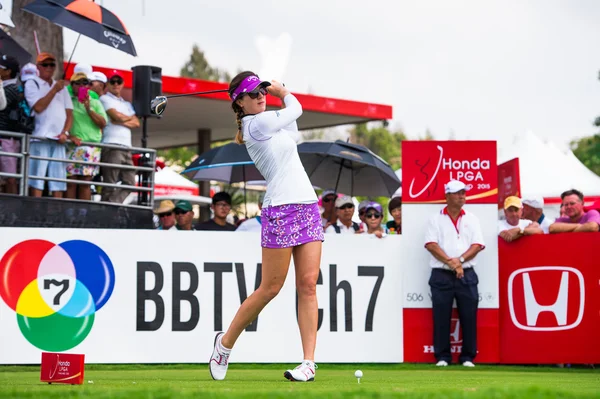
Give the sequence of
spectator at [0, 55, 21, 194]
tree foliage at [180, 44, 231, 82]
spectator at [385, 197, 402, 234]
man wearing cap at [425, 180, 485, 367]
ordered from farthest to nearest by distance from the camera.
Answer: tree foliage at [180, 44, 231, 82], spectator at [385, 197, 402, 234], spectator at [0, 55, 21, 194], man wearing cap at [425, 180, 485, 367]

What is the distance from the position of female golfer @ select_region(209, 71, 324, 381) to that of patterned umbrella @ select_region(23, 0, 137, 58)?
19.2 ft

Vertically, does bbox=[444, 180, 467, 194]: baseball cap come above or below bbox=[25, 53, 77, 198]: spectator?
below

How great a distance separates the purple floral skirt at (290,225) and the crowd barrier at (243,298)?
368 centimetres

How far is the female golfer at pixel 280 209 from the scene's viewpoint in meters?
7.12

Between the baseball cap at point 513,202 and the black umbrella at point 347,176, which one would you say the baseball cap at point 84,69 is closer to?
the black umbrella at point 347,176

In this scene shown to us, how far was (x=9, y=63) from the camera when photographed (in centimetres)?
1179

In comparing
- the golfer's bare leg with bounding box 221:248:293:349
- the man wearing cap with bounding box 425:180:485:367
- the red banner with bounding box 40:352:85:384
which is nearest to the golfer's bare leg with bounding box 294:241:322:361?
the golfer's bare leg with bounding box 221:248:293:349

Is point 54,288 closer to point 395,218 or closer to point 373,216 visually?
point 373,216

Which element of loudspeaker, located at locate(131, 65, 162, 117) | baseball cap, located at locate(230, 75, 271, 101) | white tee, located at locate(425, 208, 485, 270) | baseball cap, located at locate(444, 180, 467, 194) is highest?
loudspeaker, located at locate(131, 65, 162, 117)

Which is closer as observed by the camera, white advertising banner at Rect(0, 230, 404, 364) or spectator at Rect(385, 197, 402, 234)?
white advertising banner at Rect(0, 230, 404, 364)

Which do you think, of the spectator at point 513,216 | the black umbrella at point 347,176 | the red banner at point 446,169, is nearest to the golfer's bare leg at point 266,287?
the red banner at point 446,169

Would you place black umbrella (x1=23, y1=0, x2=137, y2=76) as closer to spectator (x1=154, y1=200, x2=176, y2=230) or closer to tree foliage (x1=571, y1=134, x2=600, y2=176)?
spectator (x1=154, y1=200, x2=176, y2=230)

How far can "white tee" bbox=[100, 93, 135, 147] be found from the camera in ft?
42.2

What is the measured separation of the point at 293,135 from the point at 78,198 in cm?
602
